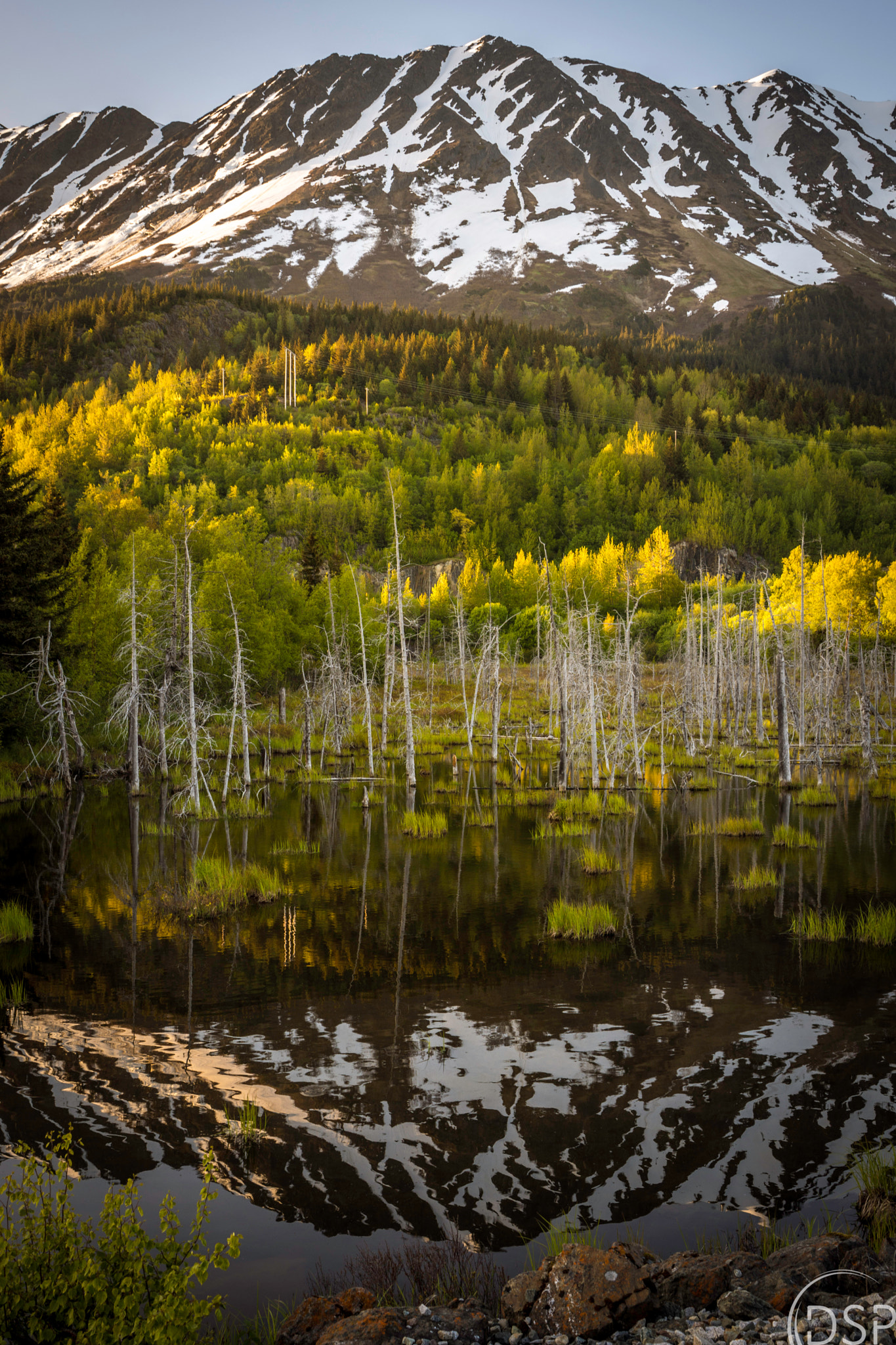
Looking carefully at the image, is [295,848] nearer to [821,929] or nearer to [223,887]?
[223,887]

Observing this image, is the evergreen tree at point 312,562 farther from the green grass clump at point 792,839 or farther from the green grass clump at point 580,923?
the green grass clump at point 580,923

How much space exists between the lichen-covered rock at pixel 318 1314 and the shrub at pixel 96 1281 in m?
0.71

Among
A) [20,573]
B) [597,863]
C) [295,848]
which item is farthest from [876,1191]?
[20,573]

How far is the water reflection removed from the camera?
7707 mm

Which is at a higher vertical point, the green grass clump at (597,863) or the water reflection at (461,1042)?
the water reflection at (461,1042)

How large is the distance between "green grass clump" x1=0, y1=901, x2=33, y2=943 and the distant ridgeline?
2884 centimetres

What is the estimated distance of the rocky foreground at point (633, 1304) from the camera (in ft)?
16.2

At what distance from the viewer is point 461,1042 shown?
1073cm

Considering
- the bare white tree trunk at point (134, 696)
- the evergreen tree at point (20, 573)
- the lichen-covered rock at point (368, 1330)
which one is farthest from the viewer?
the evergreen tree at point (20, 573)

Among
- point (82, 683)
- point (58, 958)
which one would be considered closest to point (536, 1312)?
point (58, 958)

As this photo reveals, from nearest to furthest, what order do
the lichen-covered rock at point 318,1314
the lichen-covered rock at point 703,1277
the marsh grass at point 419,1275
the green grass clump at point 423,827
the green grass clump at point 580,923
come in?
1. the lichen-covered rock at point 318,1314
2. the lichen-covered rock at point 703,1277
3. the marsh grass at point 419,1275
4. the green grass clump at point 580,923
5. the green grass clump at point 423,827

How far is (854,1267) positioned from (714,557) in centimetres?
11873

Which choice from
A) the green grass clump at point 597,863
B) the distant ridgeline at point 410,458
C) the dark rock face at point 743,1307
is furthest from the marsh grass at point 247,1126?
the distant ridgeline at point 410,458

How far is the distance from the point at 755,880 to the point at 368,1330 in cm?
1697
